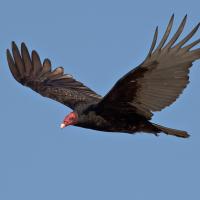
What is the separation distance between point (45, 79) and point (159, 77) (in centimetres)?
361

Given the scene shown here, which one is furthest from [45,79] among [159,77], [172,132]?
[159,77]

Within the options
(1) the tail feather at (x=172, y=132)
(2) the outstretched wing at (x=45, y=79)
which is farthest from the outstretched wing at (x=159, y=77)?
(2) the outstretched wing at (x=45, y=79)

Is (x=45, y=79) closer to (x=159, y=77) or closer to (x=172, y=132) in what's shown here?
(x=172, y=132)

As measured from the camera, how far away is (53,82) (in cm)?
1261

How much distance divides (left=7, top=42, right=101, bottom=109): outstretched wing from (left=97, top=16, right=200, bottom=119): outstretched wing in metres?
2.07

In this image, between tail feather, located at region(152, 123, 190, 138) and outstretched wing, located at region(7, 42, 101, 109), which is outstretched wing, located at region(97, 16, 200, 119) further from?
outstretched wing, located at region(7, 42, 101, 109)

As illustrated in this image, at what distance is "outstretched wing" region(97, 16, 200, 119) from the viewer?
9.26 metres

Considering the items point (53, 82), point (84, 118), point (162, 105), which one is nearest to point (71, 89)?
point (53, 82)

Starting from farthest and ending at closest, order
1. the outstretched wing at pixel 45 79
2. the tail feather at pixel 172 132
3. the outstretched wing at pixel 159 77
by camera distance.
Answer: the outstretched wing at pixel 45 79 → the tail feather at pixel 172 132 → the outstretched wing at pixel 159 77

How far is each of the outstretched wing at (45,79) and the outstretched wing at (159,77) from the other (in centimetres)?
207

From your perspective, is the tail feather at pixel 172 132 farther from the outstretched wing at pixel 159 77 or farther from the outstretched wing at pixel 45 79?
the outstretched wing at pixel 45 79

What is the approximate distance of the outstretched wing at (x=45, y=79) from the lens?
12.0 metres

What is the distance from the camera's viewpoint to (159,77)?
31.1 ft

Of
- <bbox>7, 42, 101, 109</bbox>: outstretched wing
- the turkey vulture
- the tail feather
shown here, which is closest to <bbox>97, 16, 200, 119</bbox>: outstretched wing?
the turkey vulture
